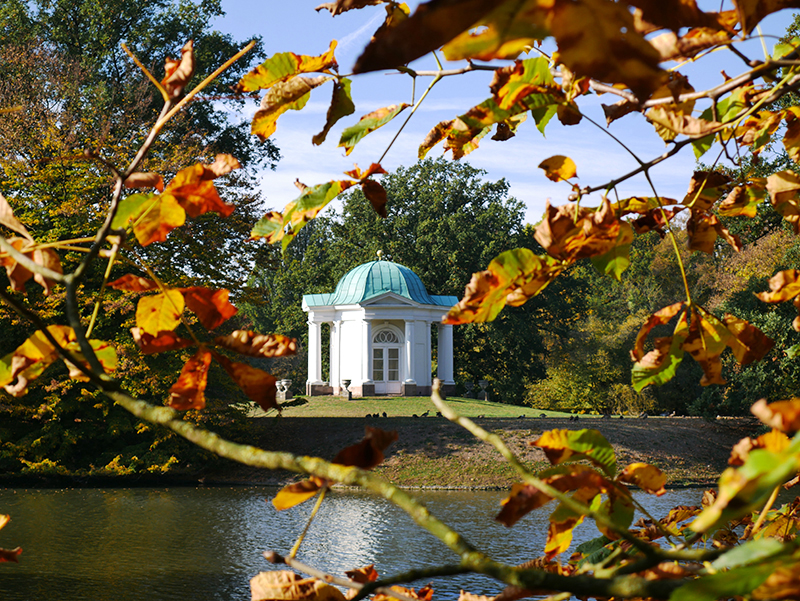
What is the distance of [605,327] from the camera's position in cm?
3098

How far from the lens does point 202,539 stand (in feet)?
33.0

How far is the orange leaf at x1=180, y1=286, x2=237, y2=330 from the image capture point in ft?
2.98

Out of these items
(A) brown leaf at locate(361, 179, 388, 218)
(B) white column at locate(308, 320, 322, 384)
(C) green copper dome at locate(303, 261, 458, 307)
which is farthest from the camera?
(B) white column at locate(308, 320, 322, 384)

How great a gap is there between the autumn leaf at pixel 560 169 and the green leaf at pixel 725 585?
0.79 metres

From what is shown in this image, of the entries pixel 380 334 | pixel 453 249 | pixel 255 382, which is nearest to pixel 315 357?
pixel 380 334

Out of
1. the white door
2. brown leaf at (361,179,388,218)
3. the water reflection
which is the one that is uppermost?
brown leaf at (361,179,388,218)

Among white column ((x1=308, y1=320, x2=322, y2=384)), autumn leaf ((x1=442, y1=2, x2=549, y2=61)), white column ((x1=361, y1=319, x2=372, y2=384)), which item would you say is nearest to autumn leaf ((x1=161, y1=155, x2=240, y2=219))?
autumn leaf ((x1=442, y1=2, x2=549, y2=61))

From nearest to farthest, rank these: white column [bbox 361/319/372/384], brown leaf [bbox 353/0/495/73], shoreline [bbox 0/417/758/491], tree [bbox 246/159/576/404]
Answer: brown leaf [bbox 353/0/495/73] < shoreline [bbox 0/417/758/491] < white column [bbox 361/319/372/384] < tree [bbox 246/159/576/404]

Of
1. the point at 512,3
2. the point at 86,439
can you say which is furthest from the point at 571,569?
the point at 86,439

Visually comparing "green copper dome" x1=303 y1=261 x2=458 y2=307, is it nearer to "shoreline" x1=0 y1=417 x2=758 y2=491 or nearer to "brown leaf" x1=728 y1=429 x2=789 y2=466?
"shoreline" x1=0 y1=417 x2=758 y2=491

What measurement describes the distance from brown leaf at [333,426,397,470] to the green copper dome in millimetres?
25810

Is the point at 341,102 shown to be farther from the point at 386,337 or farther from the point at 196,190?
the point at 386,337

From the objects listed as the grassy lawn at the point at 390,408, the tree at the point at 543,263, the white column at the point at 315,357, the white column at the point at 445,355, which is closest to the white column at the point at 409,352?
the white column at the point at 445,355

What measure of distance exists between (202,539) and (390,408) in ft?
41.9
